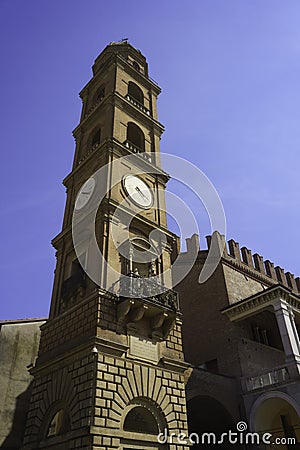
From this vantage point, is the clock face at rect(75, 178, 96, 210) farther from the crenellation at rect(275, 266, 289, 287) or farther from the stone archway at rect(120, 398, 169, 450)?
the crenellation at rect(275, 266, 289, 287)

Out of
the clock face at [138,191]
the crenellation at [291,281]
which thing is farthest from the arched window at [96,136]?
the crenellation at [291,281]

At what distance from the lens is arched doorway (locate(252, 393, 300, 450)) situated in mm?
17312

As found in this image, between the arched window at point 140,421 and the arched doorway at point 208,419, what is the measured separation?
550 cm

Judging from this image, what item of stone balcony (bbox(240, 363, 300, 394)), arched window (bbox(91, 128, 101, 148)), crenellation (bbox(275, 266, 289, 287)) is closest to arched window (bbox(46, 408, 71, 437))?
stone balcony (bbox(240, 363, 300, 394))

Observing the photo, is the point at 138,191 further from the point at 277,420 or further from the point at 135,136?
the point at 277,420

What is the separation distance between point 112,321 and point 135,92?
16.0 m

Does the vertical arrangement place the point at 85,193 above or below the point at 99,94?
below

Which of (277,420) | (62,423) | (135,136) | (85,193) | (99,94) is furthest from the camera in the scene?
(99,94)

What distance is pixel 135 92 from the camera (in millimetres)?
23875

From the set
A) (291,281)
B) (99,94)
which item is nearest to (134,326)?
(99,94)

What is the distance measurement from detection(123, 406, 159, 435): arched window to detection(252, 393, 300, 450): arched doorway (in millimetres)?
7340

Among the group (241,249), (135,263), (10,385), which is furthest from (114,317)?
(241,249)

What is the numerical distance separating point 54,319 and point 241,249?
1589 centimetres

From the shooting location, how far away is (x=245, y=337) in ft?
68.0
